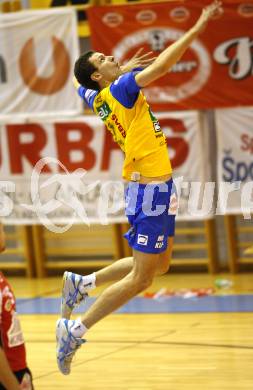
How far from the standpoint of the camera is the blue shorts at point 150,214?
7.18 m

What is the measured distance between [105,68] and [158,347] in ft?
8.47

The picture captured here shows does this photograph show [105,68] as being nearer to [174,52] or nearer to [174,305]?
[174,52]

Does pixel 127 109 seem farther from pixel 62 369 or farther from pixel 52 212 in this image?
pixel 52 212

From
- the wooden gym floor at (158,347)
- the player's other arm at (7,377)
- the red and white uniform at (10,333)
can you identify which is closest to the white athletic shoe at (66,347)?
the wooden gym floor at (158,347)

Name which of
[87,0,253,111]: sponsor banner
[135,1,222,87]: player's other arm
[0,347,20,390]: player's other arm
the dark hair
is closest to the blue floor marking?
[87,0,253,111]: sponsor banner

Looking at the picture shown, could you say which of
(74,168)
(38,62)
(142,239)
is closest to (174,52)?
(142,239)

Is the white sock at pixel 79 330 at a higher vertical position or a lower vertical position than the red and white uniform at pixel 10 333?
lower

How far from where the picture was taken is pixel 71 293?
25.3ft

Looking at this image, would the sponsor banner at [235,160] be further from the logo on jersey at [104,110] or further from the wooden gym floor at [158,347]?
the logo on jersey at [104,110]

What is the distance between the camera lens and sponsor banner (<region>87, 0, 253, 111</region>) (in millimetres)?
11477

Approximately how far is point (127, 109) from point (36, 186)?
558 centimetres

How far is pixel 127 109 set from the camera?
7.24m

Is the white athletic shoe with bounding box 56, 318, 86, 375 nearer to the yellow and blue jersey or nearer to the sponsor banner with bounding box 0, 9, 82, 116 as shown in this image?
the yellow and blue jersey

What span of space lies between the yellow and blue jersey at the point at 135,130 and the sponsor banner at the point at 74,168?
4.50 metres
